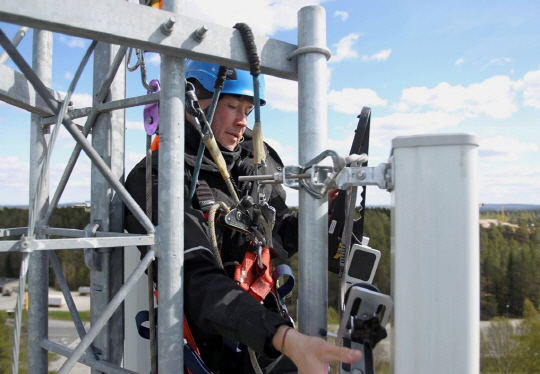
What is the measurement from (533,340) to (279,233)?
48233 millimetres

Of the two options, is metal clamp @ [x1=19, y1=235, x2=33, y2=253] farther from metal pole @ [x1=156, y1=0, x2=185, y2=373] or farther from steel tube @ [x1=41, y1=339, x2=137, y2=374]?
steel tube @ [x1=41, y1=339, x2=137, y2=374]

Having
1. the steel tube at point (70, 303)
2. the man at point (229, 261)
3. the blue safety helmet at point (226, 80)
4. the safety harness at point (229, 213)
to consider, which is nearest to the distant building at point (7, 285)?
the steel tube at point (70, 303)

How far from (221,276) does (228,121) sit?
1.01 m

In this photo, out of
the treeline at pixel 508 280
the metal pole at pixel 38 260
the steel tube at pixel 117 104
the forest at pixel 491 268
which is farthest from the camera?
the treeline at pixel 508 280

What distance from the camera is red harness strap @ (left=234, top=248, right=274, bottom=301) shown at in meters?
2.05

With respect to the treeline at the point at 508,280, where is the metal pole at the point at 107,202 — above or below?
above

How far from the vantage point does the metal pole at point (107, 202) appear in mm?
1934

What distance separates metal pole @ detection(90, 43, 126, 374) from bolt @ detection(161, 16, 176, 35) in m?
0.54

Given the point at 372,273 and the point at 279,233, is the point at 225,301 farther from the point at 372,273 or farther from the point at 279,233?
the point at 279,233

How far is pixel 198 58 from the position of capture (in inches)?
63.3

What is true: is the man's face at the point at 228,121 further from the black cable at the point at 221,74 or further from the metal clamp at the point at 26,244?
the metal clamp at the point at 26,244

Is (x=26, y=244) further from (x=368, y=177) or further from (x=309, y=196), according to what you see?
(x=368, y=177)

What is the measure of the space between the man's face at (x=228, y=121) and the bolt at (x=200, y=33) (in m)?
0.86

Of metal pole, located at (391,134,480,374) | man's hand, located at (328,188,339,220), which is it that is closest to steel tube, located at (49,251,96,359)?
man's hand, located at (328,188,339,220)
